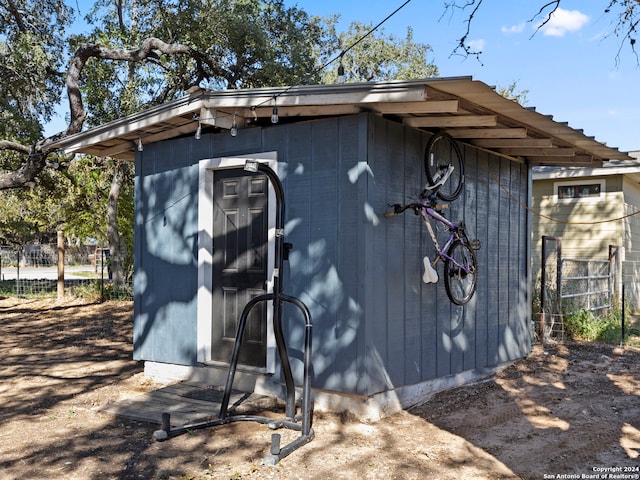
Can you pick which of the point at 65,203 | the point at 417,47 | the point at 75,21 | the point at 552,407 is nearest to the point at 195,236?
the point at 552,407

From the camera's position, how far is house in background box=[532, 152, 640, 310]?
10.8m

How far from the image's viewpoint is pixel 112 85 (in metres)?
12.5

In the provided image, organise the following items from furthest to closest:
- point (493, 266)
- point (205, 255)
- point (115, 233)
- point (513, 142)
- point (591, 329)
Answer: point (115, 233)
point (591, 329)
point (493, 266)
point (513, 142)
point (205, 255)

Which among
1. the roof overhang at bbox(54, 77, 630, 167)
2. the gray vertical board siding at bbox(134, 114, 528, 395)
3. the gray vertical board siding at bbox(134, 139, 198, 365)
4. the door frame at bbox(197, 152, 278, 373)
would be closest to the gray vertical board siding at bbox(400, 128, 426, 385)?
the gray vertical board siding at bbox(134, 114, 528, 395)

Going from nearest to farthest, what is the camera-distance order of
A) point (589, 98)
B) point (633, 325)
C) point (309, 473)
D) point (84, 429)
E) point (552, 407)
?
point (309, 473)
point (84, 429)
point (552, 407)
point (589, 98)
point (633, 325)

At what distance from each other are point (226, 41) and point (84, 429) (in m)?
9.07

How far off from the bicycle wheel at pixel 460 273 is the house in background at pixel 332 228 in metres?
0.12

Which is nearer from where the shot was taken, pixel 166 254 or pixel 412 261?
pixel 412 261

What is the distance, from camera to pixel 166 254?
19.6 ft

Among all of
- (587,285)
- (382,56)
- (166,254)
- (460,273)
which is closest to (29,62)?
(166,254)

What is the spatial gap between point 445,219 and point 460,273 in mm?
599

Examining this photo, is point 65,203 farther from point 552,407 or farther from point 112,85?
point 552,407

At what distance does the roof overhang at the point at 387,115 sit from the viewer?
4156mm

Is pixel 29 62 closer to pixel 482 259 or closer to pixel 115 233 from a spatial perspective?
pixel 115 233
